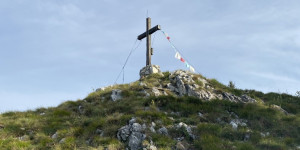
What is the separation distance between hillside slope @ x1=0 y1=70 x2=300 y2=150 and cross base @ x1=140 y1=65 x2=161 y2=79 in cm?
185

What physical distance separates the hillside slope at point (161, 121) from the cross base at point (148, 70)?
1.85 m

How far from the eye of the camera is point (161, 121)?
1314 cm

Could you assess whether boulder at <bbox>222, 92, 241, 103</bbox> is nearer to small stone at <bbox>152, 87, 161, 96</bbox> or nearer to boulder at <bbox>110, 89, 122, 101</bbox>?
small stone at <bbox>152, 87, 161, 96</bbox>

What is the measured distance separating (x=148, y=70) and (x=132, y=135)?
35.4 feet

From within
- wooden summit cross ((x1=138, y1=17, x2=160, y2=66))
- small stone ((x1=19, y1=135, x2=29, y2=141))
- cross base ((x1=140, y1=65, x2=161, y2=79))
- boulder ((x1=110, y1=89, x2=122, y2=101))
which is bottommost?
small stone ((x1=19, y1=135, x2=29, y2=141))

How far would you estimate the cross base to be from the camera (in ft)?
71.5

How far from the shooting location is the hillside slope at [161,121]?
38.1 ft

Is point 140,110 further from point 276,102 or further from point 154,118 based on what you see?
point 276,102

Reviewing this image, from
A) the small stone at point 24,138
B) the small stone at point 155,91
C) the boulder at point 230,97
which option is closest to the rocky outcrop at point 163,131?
the small stone at point 155,91

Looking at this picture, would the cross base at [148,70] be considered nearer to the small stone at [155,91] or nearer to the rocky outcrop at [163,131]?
the small stone at [155,91]

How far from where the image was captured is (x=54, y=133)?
13.3 m

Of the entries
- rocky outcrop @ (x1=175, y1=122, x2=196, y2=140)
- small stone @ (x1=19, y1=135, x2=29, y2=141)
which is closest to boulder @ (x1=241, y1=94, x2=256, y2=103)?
rocky outcrop @ (x1=175, y1=122, x2=196, y2=140)

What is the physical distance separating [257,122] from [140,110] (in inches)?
242

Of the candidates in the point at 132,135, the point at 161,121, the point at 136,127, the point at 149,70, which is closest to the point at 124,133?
the point at 132,135
